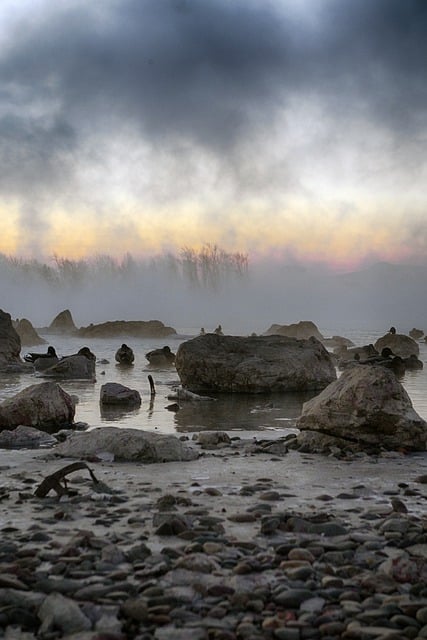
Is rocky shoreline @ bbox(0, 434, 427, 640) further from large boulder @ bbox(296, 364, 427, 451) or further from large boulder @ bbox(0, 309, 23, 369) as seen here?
large boulder @ bbox(0, 309, 23, 369)

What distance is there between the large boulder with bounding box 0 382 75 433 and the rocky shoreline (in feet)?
16.5

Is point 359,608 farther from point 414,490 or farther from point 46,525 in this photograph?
point 414,490

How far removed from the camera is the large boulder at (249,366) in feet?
67.8

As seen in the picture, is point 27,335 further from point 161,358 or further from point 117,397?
point 117,397

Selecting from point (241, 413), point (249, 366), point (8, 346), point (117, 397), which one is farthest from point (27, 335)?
point (241, 413)

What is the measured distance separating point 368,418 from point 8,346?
2338cm

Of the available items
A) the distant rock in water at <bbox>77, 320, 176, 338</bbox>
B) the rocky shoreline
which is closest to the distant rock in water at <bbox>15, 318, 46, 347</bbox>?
the distant rock in water at <bbox>77, 320, 176, 338</bbox>

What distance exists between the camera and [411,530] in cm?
529

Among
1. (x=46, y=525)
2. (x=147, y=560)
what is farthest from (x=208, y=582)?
(x=46, y=525)

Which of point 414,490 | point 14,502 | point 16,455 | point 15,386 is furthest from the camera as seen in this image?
point 15,386

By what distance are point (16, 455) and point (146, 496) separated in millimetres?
3392

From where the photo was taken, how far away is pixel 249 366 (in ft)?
68.0

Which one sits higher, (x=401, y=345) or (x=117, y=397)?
(x=401, y=345)

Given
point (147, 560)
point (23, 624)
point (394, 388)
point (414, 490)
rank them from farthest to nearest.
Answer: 1. point (394, 388)
2. point (414, 490)
3. point (147, 560)
4. point (23, 624)
